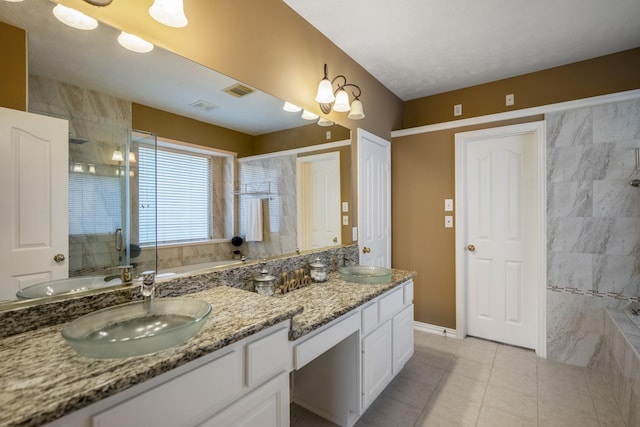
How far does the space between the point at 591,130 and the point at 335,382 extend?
9.10ft

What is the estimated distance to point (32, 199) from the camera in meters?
1.00

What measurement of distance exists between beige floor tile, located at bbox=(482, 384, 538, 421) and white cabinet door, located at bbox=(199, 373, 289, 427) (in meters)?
1.56

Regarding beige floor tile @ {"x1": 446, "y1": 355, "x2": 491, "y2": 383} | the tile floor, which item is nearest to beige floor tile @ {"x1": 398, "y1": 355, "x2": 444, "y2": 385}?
the tile floor

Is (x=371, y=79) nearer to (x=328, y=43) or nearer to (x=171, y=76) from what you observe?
(x=328, y=43)

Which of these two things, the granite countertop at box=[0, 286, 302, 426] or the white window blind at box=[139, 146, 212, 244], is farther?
the white window blind at box=[139, 146, 212, 244]

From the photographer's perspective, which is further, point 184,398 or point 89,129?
point 89,129

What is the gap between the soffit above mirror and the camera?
3.38ft

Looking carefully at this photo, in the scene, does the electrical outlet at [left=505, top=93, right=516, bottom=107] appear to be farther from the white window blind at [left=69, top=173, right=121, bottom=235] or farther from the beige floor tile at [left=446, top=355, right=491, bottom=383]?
the white window blind at [left=69, top=173, right=121, bottom=235]

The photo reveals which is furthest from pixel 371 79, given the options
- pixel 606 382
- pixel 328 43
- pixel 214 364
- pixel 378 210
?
pixel 606 382

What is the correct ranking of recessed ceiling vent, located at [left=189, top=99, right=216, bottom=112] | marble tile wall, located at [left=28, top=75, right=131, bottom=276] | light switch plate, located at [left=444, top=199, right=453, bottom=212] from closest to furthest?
marble tile wall, located at [left=28, top=75, right=131, bottom=276]
recessed ceiling vent, located at [left=189, top=99, right=216, bottom=112]
light switch plate, located at [left=444, top=199, right=453, bottom=212]

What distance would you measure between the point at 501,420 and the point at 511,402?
0.80ft

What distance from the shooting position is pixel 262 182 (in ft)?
6.27

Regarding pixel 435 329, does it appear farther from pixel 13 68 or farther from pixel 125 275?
pixel 13 68

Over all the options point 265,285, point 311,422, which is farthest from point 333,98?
point 311,422
